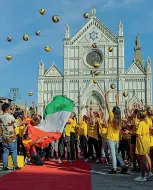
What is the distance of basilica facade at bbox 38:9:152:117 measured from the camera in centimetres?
5828

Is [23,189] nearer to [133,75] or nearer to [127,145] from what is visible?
[127,145]

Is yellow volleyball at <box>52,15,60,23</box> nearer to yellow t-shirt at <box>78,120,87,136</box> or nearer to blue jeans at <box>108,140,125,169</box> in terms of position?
yellow t-shirt at <box>78,120,87,136</box>

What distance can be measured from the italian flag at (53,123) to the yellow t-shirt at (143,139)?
3.50m

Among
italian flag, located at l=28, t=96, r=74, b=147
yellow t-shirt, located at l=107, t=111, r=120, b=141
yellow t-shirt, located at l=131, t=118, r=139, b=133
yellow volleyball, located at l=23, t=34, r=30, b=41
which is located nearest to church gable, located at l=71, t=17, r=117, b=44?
yellow volleyball, located at l=23, t=34, r=30, b=41

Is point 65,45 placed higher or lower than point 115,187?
higher

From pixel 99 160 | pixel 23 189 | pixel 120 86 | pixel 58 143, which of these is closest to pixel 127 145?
pixel 99 160

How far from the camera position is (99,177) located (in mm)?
8891

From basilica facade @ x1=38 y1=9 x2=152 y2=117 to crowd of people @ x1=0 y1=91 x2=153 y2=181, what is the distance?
144 feet

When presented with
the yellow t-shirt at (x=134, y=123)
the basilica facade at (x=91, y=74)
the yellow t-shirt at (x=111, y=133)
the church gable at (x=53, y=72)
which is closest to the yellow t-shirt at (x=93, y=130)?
the yellow t-shirt at (x=134, y=123)

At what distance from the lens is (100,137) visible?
13508mm

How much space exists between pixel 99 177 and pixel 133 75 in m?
50.9

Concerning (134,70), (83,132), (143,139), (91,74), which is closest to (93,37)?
(91,74)

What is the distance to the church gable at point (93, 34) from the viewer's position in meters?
60.4

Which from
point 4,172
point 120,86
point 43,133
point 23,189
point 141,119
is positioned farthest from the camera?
point 120,86
